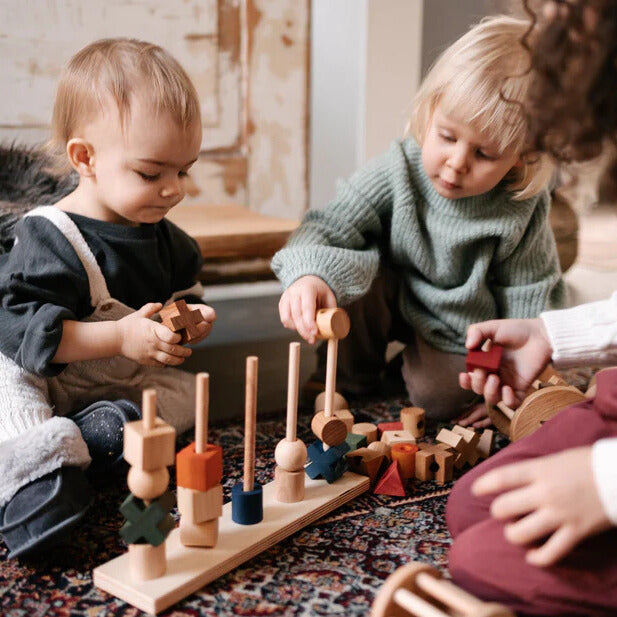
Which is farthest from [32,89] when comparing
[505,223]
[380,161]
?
[505,223]

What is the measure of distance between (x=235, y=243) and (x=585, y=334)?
84cm

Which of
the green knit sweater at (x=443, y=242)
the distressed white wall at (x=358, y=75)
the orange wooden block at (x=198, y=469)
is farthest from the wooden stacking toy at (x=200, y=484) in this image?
the distressed white wall at (x=358, y=75)

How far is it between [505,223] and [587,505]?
2.10 feet

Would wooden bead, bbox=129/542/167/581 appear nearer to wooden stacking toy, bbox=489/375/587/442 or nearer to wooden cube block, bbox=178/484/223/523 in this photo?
wooden cube block, bbox=178/484/223/523

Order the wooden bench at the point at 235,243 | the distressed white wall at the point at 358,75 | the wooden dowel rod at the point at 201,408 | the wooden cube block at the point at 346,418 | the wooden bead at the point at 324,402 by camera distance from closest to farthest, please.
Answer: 1. the wooden dowel rod at the point at 201,408
2. the wooden cube block at the point at 346,418
3. the wooden bead at the point at 324,402
4. the wooden bench at the point at 235,243
5. the distressed white wall at the point at 358,75

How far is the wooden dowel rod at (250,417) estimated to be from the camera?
776mm

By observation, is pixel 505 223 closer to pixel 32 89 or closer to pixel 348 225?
pixel 348 225

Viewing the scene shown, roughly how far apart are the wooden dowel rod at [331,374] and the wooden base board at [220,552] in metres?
0.10

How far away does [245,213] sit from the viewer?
1.81m

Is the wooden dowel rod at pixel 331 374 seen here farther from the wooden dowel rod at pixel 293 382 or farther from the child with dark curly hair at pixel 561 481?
the child with dark curly hair at pixel 561 481

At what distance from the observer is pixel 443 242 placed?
3.97 feet

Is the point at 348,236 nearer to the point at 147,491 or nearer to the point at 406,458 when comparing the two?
the point at 406,458

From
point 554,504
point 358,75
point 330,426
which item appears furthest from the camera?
point 358,75

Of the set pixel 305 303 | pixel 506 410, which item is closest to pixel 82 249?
pixel 305 303
